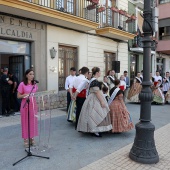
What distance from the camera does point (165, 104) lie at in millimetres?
11438

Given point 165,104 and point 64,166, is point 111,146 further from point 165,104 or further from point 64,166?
point 165,104

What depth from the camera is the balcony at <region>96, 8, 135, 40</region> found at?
11484mm

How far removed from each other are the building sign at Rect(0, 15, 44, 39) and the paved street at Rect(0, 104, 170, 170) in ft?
10.8

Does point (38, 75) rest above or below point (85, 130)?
above

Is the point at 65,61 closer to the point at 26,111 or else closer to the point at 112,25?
the point at 112,25

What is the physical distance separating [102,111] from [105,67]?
24.9 ft

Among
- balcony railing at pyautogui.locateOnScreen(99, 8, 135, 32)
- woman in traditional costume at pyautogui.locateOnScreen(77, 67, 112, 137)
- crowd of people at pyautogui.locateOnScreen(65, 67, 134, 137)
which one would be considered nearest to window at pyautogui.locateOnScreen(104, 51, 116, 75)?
balcony railing at pyautogui.locateOnScreen(99, 8, 135, 32)

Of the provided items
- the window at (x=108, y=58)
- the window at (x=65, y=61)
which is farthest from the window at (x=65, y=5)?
the window at (x=108, y=58)

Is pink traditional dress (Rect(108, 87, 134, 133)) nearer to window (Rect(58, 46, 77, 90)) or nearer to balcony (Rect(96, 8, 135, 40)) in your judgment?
window (Rect(58, 46, 77, 90))

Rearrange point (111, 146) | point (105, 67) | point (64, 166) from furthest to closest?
point (105, 67), point (111, 146), point (64, 166)

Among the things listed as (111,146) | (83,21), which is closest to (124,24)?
(83,21)

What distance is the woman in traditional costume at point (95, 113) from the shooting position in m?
5.20

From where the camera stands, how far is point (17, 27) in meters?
8.05

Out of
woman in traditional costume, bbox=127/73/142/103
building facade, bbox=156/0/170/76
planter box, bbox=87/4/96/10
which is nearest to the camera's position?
planter box, bbox=87/4/96/10
